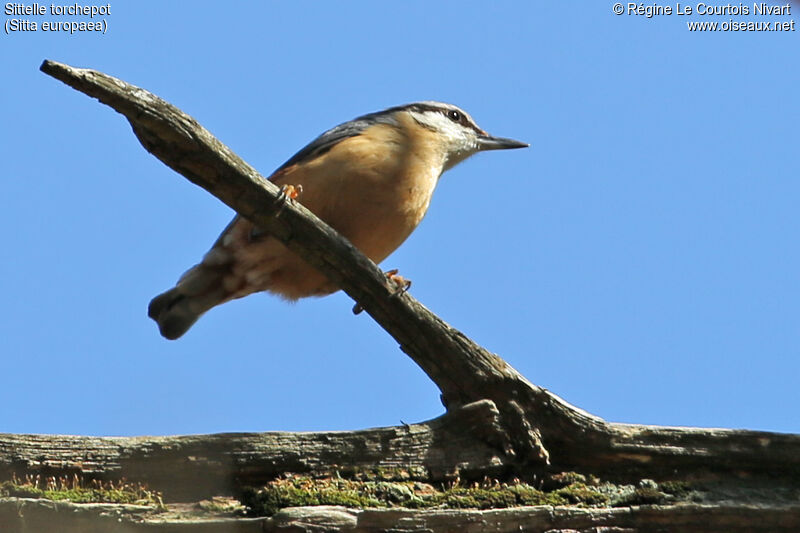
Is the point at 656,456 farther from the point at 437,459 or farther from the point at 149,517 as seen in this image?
the point at 149,517

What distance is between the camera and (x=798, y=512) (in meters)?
3.64

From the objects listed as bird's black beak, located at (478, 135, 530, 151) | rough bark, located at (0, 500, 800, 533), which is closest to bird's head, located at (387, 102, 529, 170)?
bird's black beak, located at (478, 135, 530, 151)

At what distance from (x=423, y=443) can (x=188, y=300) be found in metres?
2.55

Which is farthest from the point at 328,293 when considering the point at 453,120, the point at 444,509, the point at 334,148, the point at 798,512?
the point at 798,512

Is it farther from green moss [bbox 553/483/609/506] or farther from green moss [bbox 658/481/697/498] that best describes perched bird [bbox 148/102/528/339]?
green moss [bbox 658/481/697/498]

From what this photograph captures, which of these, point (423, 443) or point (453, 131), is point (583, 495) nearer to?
point (423, 443)

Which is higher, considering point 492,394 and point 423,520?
point 492,394

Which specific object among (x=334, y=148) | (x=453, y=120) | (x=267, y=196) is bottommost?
(x=267, y=196)

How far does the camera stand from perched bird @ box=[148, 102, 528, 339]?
535cm

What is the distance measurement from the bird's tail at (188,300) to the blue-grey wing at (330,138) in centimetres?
80

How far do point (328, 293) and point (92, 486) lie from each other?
255 centimetres

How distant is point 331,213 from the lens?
5.34 metres

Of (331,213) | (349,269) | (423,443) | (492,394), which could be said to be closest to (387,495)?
(423,443)

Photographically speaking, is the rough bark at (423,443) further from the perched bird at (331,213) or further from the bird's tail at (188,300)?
the bird's tail at (188,300)
